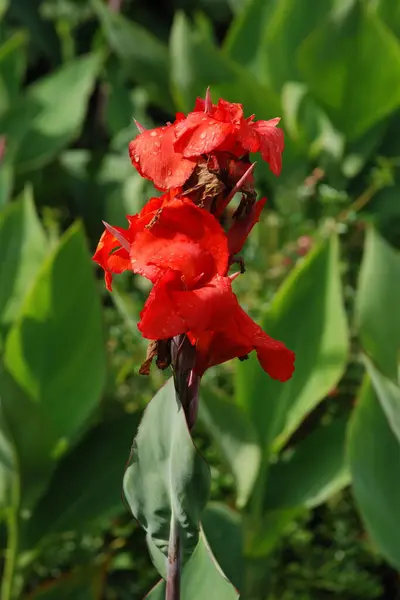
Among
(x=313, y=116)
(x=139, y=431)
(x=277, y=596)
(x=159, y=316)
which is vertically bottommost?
(x=277, y=596)

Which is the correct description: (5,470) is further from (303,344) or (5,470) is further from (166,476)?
(166,476)

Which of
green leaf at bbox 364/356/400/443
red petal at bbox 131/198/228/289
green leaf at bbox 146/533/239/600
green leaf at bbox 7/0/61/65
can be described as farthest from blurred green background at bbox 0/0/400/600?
green leaf at bbox 7/0/61/65

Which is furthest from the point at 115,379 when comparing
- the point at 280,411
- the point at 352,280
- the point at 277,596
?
the point at 352,280

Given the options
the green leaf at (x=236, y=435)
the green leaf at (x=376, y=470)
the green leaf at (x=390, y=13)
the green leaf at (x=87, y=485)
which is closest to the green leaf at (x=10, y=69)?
the green leaf at (x=390, y=13)

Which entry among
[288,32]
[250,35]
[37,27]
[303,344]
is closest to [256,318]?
[303,344]

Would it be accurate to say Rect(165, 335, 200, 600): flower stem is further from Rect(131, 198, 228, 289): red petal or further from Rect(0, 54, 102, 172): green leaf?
Rect(0, 54, 102, 172): green leaf

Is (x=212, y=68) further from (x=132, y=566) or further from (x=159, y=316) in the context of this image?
(x=159, y=316)

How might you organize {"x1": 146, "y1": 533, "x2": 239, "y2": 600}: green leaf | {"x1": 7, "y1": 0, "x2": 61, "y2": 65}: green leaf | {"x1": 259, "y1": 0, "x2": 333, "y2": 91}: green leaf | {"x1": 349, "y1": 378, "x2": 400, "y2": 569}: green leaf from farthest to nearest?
1. {"x1": 7, "y1": 0, "x2": 61, "y2": 65}: green leaf
2. {"x1": 259, "y1": 0, "x2": 333, "y2": 91}: green leaf
3. {"x1": 349, "y1": 378, "x2": 400, "y2": 569}: green leaf
4. {"x1": 146, "y1": 533, "x2": 239, "y2": 600}: green leaf
